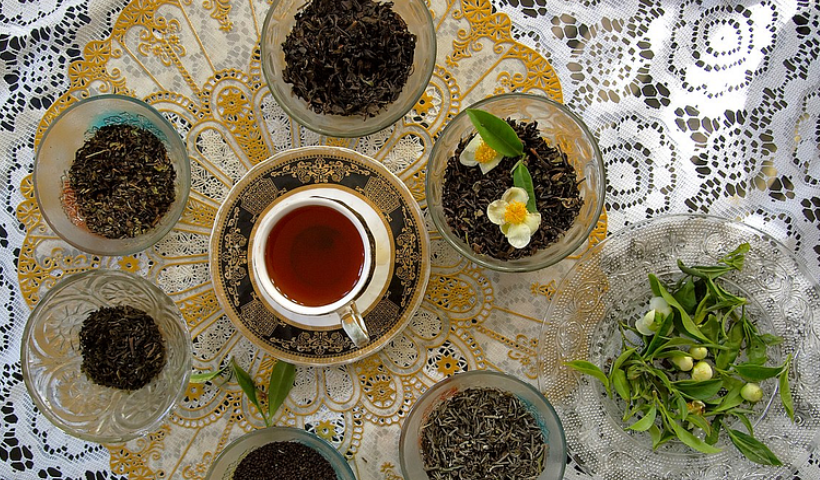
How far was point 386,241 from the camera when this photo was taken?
1.43 m

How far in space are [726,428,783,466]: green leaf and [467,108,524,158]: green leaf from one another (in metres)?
0.92

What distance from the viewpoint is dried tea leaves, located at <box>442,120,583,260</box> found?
1327mm

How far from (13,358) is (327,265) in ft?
3.25

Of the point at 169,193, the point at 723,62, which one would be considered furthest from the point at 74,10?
the point at 723,62

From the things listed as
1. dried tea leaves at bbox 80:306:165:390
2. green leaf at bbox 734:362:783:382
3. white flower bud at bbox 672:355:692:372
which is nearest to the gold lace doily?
dried tea leaves at bbox 80:306:165:390

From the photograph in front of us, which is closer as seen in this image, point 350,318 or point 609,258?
point 350,318

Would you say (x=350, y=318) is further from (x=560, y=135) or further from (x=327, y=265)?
(x=560, y=135)

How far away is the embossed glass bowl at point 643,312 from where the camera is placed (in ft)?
4.58

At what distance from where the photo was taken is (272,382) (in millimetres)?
1472

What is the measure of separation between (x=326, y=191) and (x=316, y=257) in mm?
182

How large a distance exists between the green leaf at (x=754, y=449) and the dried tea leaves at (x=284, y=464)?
1.05 meters

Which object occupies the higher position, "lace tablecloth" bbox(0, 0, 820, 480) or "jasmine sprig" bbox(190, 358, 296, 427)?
"lace tablecloth" bbox(0, 0, 820, 480)

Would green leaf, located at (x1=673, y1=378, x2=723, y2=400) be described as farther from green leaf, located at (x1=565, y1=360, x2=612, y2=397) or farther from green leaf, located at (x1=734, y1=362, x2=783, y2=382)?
green leaf, located at (x1=565, y1=360, x2=612, y2=397)

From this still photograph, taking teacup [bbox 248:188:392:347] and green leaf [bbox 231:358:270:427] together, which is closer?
teacup [bbox 248:188:392:347]
